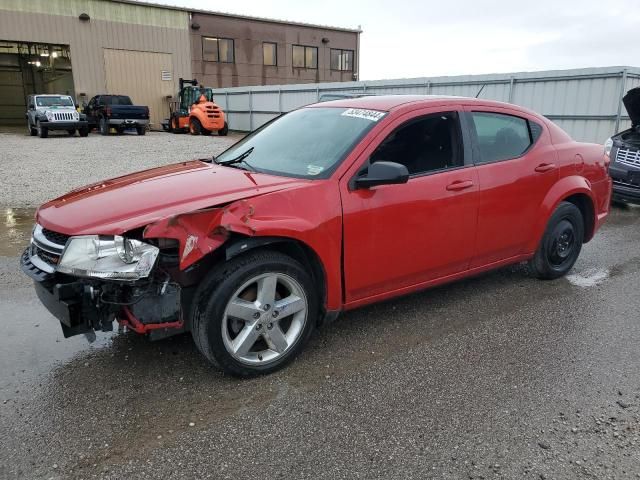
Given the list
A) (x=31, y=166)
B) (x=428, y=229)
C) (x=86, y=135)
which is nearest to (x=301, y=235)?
(x=428, y=229)

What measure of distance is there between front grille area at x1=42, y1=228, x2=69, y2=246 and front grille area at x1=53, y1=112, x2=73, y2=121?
71.8 feet

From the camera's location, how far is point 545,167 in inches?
177

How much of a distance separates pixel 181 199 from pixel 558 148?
134 inches

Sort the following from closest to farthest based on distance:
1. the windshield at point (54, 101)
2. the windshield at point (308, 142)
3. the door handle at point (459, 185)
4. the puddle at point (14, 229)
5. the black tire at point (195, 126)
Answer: the windshield at point (308, 142)
the door handle at point (459, 185)
the puddle at point (14, 229)
the windshield at point (54, 101)
the black tire at point (195, 126)

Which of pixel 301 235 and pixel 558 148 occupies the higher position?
pixel 558 148

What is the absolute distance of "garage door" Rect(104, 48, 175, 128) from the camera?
30.1m

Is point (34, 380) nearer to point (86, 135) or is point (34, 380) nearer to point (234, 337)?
point (234, 337)

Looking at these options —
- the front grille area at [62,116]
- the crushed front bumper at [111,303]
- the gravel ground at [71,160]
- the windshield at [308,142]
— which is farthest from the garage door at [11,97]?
the crushed front bumper at [111,303]

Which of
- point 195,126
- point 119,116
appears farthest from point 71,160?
point 195,126

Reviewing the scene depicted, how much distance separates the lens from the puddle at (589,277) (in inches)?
195

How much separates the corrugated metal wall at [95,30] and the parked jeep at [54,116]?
610 centimetres

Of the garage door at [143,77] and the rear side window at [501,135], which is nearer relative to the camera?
the rear side window at [501,135]

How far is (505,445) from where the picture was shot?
2.56 m

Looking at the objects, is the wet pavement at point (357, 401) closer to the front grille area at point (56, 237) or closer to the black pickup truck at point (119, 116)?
the front grille area at point (56, 237)
